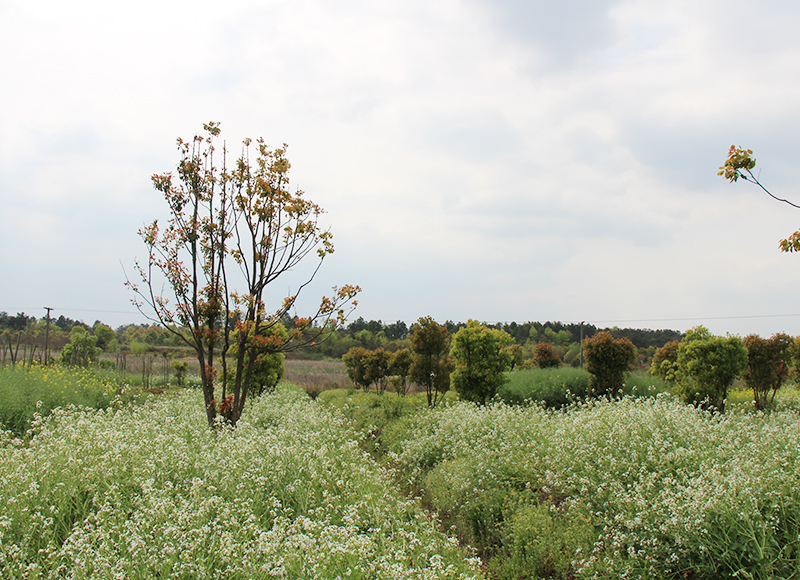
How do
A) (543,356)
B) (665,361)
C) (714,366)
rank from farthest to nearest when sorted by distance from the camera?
(543,356)
(665,361)
(714,366)

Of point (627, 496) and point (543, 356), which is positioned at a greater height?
point (543, 356)

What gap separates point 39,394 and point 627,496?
11.2 metres

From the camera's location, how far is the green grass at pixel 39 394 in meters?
9.33

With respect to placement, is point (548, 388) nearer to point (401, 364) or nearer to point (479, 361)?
point (479, 361)

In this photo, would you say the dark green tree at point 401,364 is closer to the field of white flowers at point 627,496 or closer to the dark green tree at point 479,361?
the dark green tree at point 479,361

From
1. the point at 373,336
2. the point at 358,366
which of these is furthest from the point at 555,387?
the point at 373,336

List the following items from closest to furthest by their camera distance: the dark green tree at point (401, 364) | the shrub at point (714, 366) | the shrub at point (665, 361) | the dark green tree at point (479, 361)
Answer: the shrub at point (714, 366), the dark green tree at point (479, 361), the shrub at point (665, 361), the dark green tree at point (401, 364)

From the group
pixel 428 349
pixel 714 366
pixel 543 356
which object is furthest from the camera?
pixel 543 356

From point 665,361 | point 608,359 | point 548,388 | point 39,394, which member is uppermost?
point 608,359

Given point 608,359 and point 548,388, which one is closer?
point 608,359

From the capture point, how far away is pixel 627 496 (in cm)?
518

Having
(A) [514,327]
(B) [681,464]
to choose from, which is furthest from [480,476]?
(A) [514,327]

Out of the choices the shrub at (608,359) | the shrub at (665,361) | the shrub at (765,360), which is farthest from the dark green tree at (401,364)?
the shrub at (765,360)

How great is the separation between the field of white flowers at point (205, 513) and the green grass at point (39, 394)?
2.91m
